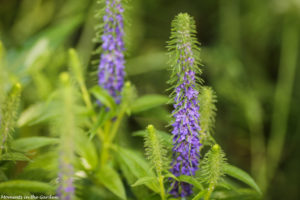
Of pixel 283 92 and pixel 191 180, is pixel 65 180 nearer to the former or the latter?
pixel 191 180

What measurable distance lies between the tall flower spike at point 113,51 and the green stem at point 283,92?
4.75 feet

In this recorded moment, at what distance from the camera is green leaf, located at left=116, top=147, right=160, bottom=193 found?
124 centimetres

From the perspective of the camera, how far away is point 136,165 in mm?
1313

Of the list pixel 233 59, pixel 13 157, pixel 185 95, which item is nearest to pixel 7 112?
pixel 13 157

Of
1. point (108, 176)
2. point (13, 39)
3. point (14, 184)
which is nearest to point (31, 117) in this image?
point (108, 176)

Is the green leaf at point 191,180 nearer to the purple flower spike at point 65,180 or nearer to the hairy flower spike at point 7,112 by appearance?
the purple flower spike at point 65,180

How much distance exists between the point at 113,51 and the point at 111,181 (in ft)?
1.55

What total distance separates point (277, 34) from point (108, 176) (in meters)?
2.12

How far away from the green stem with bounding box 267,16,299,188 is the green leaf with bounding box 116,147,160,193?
147cm

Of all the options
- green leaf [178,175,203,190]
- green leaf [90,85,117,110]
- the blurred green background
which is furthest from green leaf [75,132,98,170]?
the blurred green background

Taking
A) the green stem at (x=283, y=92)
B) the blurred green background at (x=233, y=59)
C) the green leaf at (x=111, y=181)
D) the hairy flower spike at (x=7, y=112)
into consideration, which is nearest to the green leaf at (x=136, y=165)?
the green leaf at (x=111, y=181)

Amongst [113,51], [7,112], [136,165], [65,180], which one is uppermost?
[113,51]

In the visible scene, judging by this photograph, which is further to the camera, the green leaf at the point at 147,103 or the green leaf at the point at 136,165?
the green leaf at the point at 147,103

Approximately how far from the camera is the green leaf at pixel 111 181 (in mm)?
1293
